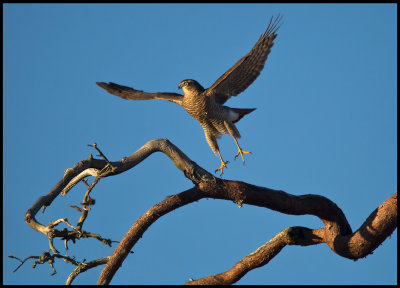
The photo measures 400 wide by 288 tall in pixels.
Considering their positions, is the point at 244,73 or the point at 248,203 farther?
the point at 244,73

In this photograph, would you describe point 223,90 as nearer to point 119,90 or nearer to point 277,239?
point 119,90

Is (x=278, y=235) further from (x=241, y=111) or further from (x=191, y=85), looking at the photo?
(x=191, y=85)

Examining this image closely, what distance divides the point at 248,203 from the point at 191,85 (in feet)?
7.61

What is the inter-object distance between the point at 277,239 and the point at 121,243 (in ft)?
5.84

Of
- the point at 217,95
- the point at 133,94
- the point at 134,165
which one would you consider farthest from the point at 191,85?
the point at 134,165

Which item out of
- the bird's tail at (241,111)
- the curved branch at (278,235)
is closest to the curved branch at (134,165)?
the curved branch at (278,235)

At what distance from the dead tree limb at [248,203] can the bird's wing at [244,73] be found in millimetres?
1812

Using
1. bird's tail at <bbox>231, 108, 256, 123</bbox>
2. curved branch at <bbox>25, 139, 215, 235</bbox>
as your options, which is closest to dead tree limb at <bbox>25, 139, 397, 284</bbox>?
curved branch at <bbox>25, 139, 215, 235</bbox>

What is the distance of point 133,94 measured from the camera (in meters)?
7.61

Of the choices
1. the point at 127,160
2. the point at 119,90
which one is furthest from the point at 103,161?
the point at 119,90

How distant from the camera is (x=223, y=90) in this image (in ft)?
25.0

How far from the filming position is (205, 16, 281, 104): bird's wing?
7.22 meters

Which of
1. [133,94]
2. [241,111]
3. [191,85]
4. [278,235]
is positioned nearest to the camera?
[278,235]

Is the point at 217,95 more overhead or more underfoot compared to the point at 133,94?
more underfoot
